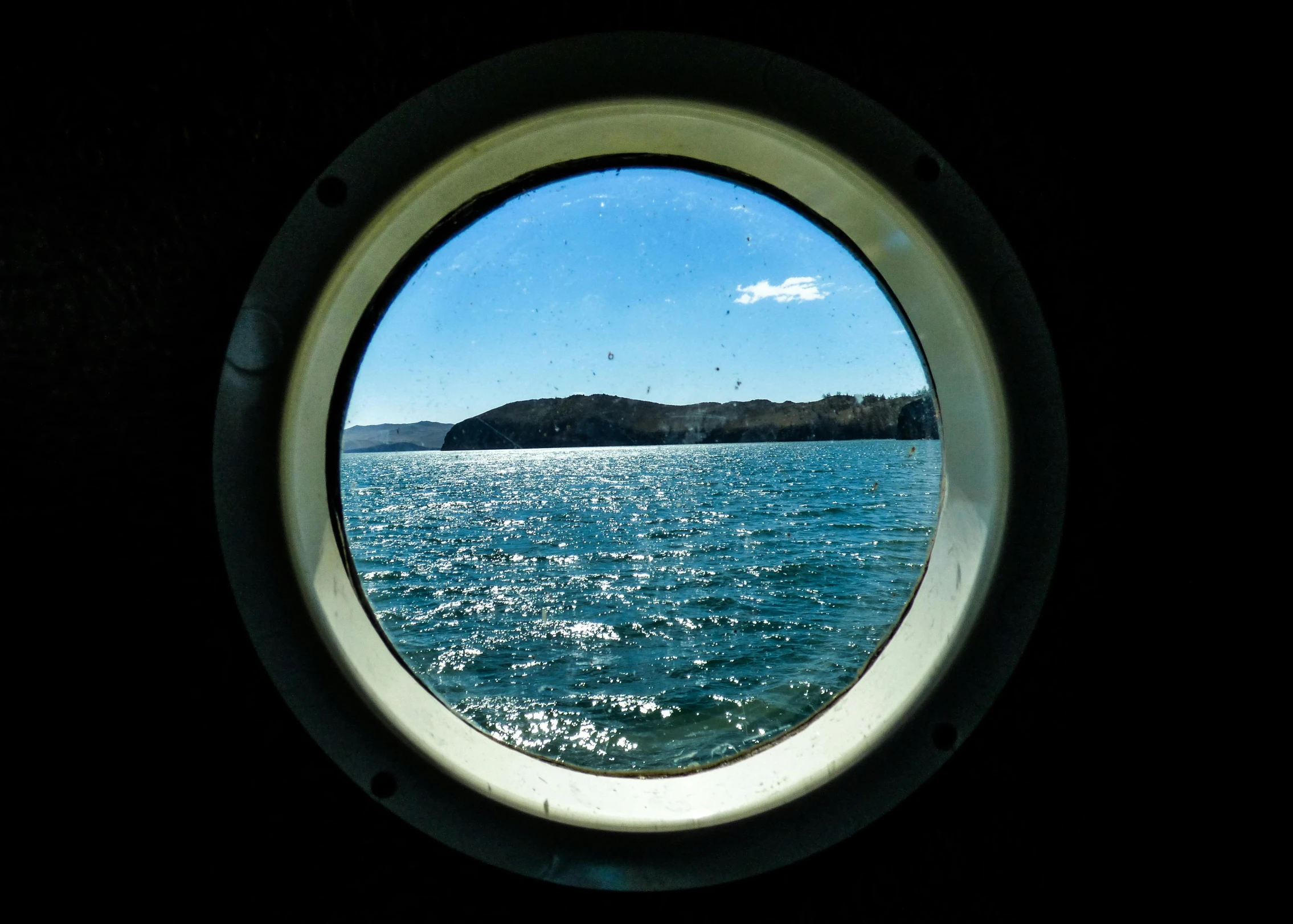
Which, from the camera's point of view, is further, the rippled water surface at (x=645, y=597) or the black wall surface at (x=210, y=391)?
the rippled water surface at (x=645, y=597)

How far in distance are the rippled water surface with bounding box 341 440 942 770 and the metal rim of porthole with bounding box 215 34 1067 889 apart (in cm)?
15

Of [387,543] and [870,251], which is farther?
[387,543]

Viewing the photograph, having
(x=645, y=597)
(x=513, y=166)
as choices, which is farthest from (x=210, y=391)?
(x=645, y=597)

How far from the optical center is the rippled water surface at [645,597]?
938 centimetres

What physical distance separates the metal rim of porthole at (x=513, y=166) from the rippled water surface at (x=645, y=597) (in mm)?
148

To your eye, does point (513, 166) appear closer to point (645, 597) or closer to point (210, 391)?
point (210, 391)

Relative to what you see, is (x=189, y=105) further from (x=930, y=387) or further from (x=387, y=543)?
(x=387, y=543)

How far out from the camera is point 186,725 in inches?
26.3

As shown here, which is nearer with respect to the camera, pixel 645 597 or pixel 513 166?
pixel 513 166

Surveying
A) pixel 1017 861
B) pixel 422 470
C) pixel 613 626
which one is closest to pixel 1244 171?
pixel 1017 861

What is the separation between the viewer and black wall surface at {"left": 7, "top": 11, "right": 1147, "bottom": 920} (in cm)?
66

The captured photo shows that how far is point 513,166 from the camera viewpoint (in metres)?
0.73

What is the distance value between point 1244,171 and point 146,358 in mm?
987

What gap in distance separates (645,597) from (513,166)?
54.1 feet
